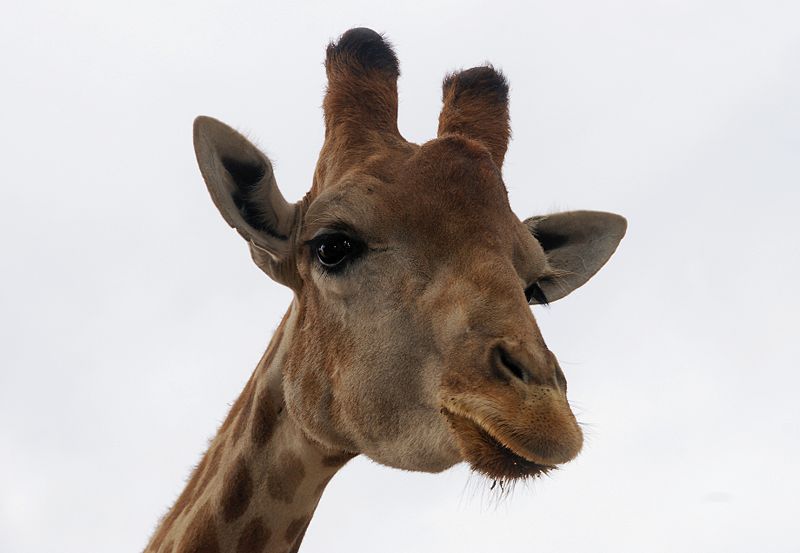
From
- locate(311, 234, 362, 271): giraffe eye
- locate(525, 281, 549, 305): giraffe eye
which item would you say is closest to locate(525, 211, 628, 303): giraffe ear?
locate(525, 281, 549, 305): giraffe eye

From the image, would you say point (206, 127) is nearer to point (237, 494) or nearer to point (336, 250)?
point (336, 250)

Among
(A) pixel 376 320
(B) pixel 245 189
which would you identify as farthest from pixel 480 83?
(A) pixel 376 320

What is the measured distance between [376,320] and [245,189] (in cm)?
140

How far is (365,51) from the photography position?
6.63 meters

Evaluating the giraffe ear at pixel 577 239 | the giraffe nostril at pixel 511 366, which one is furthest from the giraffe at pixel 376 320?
the giraffe ear at pixel 577 239

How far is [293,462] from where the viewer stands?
584 cm

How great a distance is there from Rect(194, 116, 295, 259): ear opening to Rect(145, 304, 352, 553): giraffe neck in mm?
633

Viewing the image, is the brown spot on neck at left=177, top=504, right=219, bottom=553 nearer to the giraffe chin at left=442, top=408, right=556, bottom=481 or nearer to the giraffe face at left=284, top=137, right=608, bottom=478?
the giraffe face at left=284, top=137, right=608, bottom=478

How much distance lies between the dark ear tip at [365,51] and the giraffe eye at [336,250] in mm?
1752

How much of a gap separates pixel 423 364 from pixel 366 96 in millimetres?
2378

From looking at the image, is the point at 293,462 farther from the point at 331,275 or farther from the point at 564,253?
the point at 564,253

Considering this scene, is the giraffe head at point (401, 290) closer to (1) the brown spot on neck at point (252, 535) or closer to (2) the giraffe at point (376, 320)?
(2) the giraffe at point (376, 320)

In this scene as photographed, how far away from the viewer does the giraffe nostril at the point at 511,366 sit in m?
4.31

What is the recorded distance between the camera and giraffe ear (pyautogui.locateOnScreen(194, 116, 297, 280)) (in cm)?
554
